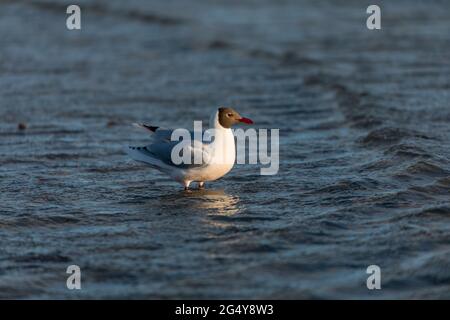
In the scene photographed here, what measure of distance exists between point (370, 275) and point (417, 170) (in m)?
3.03

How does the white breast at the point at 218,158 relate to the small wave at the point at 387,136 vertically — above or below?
below

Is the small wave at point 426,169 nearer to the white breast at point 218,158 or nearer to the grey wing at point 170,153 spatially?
the white breast at point 218,158

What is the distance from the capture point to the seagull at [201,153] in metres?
8.77

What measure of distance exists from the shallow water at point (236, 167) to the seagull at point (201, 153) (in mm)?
253

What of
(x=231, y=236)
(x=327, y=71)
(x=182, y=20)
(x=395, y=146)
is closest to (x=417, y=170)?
(x=395, y=146)

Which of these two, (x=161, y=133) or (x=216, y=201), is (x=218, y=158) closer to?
(x=216, y=201)

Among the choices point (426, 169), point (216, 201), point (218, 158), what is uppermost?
point (218, 158)

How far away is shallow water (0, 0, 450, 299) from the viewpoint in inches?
267

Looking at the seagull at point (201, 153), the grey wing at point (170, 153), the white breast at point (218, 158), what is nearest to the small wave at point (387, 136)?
the seagull at point (201, 153)

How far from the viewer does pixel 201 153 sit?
8742mm

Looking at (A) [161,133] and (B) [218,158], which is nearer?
(B) [218,158]

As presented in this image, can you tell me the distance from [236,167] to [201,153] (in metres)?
1.50

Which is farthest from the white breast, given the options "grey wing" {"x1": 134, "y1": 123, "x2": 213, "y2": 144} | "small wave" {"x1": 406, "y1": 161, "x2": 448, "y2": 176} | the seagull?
"small wave" {"x1": 406, "y1": 161, "x2": 448, "y2": 176}

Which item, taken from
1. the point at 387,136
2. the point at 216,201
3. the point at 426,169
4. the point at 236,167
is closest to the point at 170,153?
the point at 216,201
